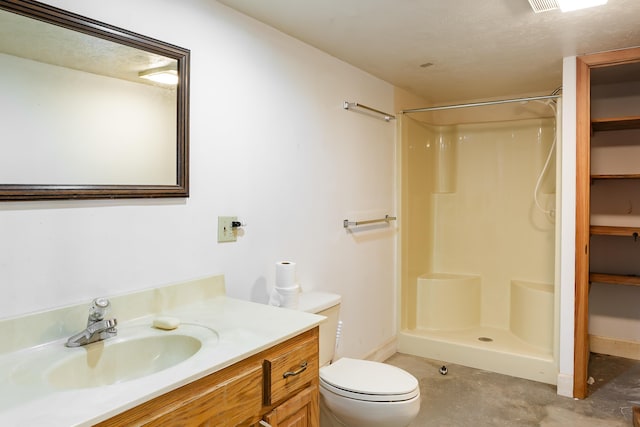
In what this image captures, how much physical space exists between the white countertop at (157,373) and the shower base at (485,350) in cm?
213

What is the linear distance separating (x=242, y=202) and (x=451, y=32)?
4.59ft

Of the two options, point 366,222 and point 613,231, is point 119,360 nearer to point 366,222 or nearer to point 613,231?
point 366,222

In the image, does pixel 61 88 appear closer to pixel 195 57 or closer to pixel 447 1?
pixel 195 57

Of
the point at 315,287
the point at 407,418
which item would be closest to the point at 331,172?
the point at 315,287

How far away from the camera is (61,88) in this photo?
4.44 feet

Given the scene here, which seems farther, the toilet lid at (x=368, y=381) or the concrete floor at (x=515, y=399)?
the concrete floor at (x=515, y=399)

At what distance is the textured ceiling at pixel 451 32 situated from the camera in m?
1.96

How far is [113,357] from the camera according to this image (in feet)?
4.32

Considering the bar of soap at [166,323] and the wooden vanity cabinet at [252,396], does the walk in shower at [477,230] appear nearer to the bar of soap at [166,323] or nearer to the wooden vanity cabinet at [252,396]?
the wooden vanity cabinet at [252,396]

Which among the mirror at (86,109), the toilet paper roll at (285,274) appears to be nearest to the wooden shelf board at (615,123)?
the toilet paper roll at (285,274)

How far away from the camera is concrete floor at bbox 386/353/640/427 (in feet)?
7.99

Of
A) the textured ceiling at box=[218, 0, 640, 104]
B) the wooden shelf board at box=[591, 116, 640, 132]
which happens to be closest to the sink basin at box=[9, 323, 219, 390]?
the textured ceiling at box=[218, 0, 640, 104]

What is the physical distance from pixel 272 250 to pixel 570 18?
184cm

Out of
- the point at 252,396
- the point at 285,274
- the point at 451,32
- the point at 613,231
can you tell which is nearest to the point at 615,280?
the point at 613,231
